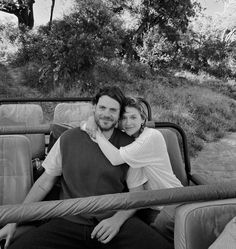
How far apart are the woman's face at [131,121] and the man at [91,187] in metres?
0.04

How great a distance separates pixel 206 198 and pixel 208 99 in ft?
25.6

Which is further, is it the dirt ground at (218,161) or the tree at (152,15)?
the tree at (152,15)

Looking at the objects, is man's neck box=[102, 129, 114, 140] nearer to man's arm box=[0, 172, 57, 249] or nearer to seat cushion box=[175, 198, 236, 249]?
man's arm box=[0, 172, 57, 249]

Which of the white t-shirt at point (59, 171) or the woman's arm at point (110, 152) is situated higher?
the woman's arm at point (110, 152)

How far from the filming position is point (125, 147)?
5.79 ft

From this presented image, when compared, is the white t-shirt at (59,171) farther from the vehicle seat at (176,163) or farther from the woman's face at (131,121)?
the vehicle seat at (176,163)

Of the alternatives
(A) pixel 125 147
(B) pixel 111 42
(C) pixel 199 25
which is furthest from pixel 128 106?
(C) pixel 199 25

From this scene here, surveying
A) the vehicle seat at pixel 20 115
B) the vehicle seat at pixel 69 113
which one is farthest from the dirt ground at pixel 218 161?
the vehicle seat at pixel 20 115

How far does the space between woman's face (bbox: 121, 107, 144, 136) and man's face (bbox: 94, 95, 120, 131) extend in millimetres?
47

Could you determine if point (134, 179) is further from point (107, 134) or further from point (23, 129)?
point (23, 129)

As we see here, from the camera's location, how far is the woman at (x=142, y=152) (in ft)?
5.71

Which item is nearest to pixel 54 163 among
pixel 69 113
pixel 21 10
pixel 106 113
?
pixel 106 113

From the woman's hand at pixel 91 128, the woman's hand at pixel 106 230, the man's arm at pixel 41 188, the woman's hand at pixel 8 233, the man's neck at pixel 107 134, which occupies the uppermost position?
the woman's hand at pixel 91 128

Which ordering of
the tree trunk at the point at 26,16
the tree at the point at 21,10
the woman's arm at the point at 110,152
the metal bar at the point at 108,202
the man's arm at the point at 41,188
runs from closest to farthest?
1. the metal bar at the point at 108,202
2. the woman's arm at the point at 110,152
3. the man's arm at the point at 41,188
4. the tree at the point at 21,10
5. the tree trunk at the point at 26,16
